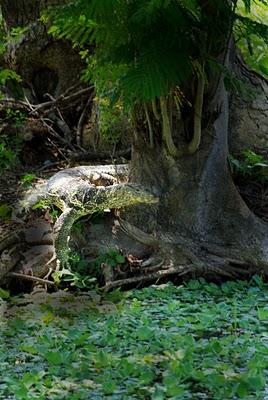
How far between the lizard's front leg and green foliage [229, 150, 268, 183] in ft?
4.19

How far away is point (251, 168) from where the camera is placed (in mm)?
5090

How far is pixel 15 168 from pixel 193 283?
85.0 inches

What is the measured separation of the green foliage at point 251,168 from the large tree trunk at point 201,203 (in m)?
0.44

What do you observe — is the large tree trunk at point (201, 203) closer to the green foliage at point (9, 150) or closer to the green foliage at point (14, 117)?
the green foliage at point (9, 150)

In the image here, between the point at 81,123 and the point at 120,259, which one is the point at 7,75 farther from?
the point at 120,259

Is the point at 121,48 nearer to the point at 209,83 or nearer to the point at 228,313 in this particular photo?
the point at 209,83

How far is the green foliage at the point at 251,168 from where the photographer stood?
5047 millimetres

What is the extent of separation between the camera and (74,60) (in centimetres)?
644

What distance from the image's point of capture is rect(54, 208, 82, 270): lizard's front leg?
4.34m

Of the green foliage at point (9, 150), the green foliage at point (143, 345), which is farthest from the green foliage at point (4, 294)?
the green foliage at point (9, 150)

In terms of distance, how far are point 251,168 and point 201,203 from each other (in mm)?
718

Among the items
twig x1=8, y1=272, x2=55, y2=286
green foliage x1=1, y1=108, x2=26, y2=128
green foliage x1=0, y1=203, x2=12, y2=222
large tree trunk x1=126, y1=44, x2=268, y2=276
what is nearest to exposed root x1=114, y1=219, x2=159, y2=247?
large tree trunk x1=126, y1=44, x2=268, y2=276

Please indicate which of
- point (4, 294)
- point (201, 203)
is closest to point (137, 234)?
point (201, 203)

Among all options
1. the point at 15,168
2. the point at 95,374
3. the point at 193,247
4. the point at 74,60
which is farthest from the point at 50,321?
the point at 74,60
